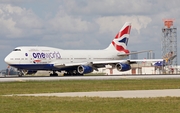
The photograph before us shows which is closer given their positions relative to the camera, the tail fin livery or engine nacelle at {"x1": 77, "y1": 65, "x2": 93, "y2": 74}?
engine nacelle at {"x1": 77, "y1": 65, "x2": 93, "y2": 74}

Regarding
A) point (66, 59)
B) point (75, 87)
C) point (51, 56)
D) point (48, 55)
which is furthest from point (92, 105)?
point (66, 59)

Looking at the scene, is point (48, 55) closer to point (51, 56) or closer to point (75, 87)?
point (51, 56)

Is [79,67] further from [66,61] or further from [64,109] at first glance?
[64,109]

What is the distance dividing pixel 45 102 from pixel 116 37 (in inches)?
2442

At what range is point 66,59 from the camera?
79.2 metres

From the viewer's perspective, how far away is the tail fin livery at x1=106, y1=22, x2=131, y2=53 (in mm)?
87625

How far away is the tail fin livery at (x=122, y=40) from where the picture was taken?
87.6 meters

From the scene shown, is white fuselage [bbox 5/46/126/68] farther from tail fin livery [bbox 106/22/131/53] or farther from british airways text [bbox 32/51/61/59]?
tail fin livery [bbox 106/22/131/53]

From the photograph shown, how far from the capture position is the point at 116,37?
88.4 m

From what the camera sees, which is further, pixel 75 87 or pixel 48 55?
pixel 48 55

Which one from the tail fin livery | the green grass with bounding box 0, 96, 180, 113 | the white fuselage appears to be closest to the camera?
the green grass with bounding box 0, 96, 180, 113

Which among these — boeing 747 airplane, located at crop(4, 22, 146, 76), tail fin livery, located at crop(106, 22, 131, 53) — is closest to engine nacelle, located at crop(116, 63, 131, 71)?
boeing 747 airplane, located at crop(4, 22, 146, 76)

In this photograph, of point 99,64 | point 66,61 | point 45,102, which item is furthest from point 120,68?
point 45,102

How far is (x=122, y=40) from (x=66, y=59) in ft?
44.3
